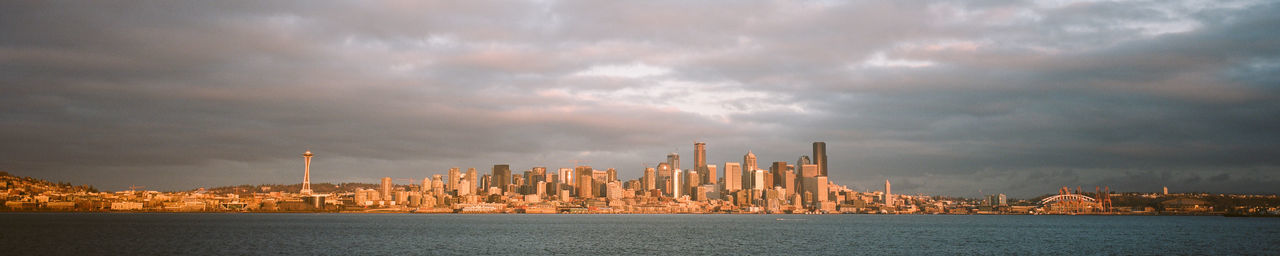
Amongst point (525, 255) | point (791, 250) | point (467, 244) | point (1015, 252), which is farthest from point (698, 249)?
point (1015, 252)

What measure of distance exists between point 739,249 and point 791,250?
5339 millimetres

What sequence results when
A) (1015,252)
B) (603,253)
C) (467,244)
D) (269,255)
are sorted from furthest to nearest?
(467,244), (1015,252), (603,253), (269,255)

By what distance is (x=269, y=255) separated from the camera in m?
71.9

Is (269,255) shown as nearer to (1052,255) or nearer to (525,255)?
(525,255)

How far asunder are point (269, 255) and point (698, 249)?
39956mm

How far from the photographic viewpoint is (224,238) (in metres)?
98.7

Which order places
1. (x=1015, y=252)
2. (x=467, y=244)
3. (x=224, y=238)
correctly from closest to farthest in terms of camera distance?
(x=1015, y=252) → (x=467, y=244) → (x=224, y=238)

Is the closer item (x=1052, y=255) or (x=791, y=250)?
(x=1052, y=255)

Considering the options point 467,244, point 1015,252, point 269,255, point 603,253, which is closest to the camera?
point 269,255

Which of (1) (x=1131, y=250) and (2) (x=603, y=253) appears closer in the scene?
(2) (x=603, y=253)

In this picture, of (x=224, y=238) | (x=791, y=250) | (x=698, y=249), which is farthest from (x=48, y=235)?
(x=791, y=250)

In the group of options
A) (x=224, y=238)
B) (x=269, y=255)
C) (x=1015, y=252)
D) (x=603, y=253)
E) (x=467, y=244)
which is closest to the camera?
(x=269, y=255)

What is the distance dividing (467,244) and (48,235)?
1915 inches

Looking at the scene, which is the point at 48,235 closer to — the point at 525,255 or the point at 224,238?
the point at 224,238
